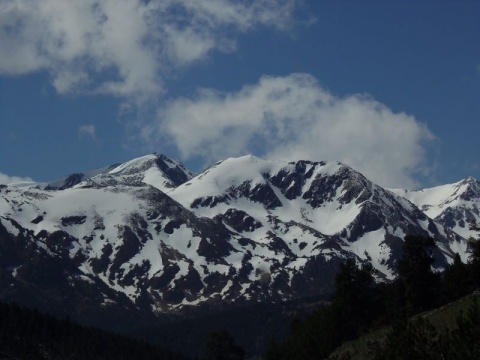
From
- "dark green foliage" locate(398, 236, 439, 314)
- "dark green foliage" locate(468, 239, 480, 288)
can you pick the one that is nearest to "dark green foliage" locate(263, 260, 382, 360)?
"dark green foliage" locate(398, 236, 439, 314)

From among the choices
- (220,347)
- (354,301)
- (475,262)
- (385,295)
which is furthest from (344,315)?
(220,347)

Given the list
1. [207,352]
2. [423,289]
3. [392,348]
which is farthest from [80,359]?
[392,348]

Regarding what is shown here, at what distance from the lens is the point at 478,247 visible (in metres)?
105

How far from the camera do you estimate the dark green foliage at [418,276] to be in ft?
354

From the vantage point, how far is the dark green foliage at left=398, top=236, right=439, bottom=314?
4245 inches

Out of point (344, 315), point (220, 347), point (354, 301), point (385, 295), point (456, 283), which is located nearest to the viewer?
point (456, 283)

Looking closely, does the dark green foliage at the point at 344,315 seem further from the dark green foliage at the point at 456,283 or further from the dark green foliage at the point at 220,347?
the dark green foliage at the point at 220,347

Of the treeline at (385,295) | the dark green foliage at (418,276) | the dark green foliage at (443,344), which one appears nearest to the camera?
the dark green foliage at (443,344)

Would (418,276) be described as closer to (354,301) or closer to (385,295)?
(385,295)

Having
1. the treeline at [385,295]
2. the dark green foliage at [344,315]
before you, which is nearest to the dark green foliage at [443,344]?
the treeline at [385,295]

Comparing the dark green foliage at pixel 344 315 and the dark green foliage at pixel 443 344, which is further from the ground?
the dark green foliage at pixel 344 315

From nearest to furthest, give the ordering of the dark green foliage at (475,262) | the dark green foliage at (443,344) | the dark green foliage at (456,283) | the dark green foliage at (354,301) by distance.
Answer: the dark green foliage at (443,344) < the dark green foliage at (456,283) < the dark green foliage at (475,262) < the dark green foliage at (354,301)

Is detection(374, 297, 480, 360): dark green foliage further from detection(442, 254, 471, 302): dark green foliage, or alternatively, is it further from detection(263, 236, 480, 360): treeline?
detection(442, 254, 471, 302): dark green foliage

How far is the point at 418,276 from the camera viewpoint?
359 feet
